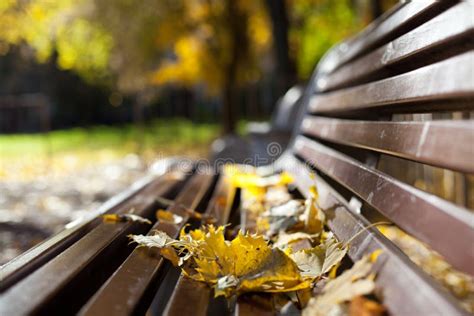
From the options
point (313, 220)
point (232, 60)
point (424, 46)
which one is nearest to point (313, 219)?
point (313, 220)

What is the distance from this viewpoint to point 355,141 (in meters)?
1.71

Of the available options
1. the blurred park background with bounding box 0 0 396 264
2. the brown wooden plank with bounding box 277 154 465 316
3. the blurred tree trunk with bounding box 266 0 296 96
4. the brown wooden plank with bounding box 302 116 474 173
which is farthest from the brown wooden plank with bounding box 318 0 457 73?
the blurred tree trunk with bounding box 266 0 296 96

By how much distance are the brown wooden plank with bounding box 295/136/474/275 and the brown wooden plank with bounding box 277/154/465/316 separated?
1.9 inches

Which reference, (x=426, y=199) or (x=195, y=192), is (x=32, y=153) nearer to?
(x=195, y=192)

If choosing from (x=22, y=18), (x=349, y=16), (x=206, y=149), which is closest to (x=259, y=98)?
(x=349, y=16)

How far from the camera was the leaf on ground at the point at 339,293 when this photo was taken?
0.84 m

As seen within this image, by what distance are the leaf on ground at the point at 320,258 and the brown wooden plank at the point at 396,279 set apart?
4 centimetres

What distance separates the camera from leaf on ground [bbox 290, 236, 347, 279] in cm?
109

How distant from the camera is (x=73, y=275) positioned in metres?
1.10

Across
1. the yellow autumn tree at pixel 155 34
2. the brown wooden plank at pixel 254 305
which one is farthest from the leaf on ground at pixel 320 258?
the yellow autumn tree at pixel 155 34

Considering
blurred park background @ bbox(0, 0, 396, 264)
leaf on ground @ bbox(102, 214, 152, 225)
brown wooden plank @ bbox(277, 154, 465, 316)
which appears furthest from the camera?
blurred park background @ bbox(0, 0, 396, 264)

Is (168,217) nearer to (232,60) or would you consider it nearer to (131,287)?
(131,287)

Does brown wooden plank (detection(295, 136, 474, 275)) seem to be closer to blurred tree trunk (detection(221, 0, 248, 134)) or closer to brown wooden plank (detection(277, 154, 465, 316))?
brown wooden plank (detection(277, 154, 465, 316))

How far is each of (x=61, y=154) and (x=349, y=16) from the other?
28.8 ft
